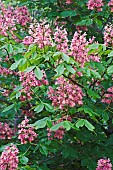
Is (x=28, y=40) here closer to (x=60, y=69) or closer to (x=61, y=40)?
(x=61, y=40)

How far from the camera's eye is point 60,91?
2.48m

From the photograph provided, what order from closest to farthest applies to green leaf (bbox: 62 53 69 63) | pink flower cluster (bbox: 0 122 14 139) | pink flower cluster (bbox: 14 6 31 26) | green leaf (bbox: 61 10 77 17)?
1. green leaf (bbox: 62 53 69 63)
2. pink flower cluster (bbox: 0 122 14 139)
3. green leaf (bbox: 61 10 77 17)
4. pink flower cluster (bbox: 14 6 31 26)

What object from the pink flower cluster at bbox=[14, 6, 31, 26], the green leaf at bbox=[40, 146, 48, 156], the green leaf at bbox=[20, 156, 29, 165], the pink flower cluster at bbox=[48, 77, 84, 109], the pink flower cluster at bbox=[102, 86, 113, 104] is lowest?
the green leaf at bbox=[40, 146, 48, 156]

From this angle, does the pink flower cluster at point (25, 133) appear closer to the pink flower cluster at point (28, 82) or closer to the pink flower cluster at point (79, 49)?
the pink flower cluster at point (28, 82)

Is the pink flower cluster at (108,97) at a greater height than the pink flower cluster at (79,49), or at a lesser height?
lesser

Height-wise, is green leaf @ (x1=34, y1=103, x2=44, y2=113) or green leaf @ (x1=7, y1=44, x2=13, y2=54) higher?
green leaf @ (x1=7, y1=44, x2=13, y2=54)

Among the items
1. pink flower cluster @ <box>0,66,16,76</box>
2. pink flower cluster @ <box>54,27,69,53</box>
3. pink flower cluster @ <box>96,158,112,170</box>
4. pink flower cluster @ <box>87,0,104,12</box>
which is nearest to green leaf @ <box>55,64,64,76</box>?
pink flower cluster @ <box>54,27,69,53</box>

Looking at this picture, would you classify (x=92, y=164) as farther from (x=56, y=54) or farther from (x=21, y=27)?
(x=21, y=27)

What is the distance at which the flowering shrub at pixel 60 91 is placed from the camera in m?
2.35

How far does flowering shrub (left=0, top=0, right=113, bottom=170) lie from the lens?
92.4 inches

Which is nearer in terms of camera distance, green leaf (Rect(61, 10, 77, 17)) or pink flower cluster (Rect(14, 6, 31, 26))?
Result: green leaf (Rect(61, 10, 77, 17))

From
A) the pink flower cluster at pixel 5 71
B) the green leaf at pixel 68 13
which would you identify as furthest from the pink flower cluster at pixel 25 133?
the green leaf at pixel 68 13

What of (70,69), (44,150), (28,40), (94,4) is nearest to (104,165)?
(44,150)

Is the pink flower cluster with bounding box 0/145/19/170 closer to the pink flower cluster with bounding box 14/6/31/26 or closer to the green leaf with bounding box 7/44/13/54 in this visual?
the green leaf with bounding box 7/44/13/54
